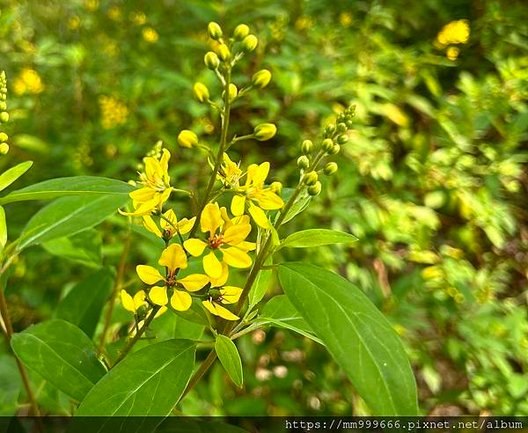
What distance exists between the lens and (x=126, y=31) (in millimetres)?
2637

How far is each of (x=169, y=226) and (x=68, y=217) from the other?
0.26m

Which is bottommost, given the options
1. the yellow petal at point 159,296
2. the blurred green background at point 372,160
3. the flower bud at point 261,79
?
the blurred green background at point 372,160

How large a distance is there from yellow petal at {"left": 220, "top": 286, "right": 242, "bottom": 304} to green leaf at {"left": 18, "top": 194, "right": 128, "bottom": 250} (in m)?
0.24

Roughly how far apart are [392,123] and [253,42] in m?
1.42

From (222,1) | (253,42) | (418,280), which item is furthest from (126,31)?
(253,42)

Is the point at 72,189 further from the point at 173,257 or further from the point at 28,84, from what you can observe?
the point at 28,84

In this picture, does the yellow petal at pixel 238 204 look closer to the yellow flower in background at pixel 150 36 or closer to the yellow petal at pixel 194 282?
the yellow petal at pixel 194 282

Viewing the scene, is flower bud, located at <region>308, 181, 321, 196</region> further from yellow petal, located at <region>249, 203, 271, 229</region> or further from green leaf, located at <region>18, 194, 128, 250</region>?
green leaf, located at <region>18, 194, 128, 250</region>

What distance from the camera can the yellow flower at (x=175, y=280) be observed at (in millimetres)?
589

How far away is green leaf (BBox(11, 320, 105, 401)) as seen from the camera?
0.66 metres

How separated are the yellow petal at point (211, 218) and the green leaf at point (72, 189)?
4.3 inches

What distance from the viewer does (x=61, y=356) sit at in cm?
68

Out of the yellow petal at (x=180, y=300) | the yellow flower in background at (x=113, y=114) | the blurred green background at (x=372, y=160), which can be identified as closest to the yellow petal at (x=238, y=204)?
the yellow petal at (x=180, y=300)

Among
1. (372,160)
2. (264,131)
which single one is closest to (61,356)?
(264,131)
